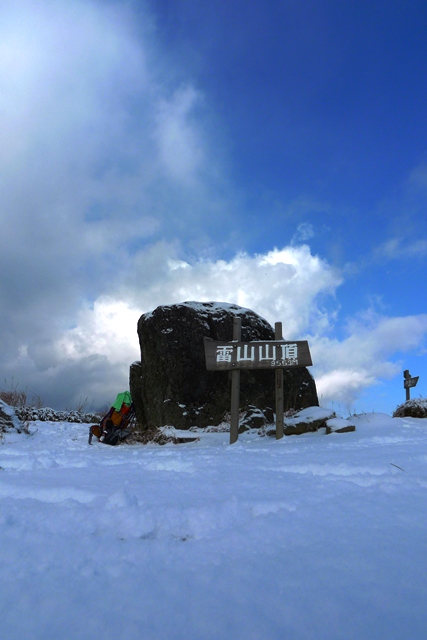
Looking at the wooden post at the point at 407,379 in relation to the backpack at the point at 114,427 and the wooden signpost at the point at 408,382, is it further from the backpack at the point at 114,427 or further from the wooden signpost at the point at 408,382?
the backpack at the point at 114,427

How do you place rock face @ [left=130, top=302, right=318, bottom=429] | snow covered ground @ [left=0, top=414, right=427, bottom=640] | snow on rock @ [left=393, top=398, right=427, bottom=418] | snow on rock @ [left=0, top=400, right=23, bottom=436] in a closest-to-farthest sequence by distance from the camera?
snow covered ground @ [left=0, top=414, right=427, bottom=640]
snow on rock @ [left=393, top=398, right=427, bottom=418]
snow on rock @ [left=0, top=400, right=23, bottom=436]
rock face @ [left=130, top=302, right=318, bottom=429]

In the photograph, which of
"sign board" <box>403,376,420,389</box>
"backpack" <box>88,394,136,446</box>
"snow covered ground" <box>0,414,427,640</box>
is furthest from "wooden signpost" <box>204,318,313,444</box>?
"sign board" <box>403,376,420,389</box>

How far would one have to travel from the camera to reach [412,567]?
112 cm

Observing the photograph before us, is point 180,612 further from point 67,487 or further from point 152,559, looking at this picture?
point 67,487

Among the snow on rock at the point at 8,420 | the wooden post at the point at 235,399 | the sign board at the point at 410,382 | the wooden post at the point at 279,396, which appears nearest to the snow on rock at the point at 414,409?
the wooden post at the point at 279,396

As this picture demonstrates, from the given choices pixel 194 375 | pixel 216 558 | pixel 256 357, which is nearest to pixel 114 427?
pixel 194 375

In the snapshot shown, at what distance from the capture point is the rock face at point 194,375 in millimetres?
8062

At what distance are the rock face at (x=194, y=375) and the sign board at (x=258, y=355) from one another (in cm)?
188

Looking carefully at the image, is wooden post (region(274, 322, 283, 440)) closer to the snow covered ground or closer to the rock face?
the rock face

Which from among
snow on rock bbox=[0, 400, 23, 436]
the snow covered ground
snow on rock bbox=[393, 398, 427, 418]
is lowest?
the snow covered ground

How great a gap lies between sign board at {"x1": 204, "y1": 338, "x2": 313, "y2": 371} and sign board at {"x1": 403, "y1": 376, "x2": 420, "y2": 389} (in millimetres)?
9340

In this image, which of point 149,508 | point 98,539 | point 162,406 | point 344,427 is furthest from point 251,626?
point 162,406

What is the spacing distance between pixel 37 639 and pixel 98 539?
53cm

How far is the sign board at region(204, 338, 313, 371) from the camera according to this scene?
20.7ft
